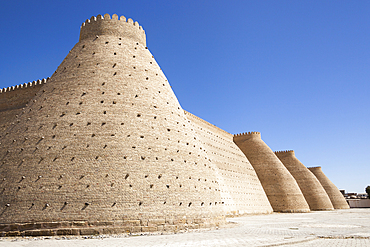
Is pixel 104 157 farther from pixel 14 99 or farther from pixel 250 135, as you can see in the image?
pixel 250 135

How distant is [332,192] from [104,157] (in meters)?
45.7

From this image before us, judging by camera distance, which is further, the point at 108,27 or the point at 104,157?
the point at 108,27

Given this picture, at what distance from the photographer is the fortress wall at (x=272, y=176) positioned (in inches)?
1350

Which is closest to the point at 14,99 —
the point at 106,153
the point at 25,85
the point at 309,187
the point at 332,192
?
the point at 25,85

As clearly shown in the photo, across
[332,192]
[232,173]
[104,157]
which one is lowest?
[332,192]

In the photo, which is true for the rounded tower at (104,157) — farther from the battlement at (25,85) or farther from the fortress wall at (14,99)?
the fortress wall at (14,99)

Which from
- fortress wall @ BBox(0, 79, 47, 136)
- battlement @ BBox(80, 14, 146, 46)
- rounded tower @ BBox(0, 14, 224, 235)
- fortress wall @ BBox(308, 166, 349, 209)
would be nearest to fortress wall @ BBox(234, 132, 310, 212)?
fortress wall @ BBox(308, 166, 349, 209)

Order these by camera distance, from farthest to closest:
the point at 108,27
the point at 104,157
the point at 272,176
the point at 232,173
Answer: the point at 272,176
the point at 232,173
the point at 108,27
the point at 104,157

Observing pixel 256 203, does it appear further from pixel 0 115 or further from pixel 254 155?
pixel 0 115

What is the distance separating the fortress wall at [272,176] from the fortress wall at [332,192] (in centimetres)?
1522

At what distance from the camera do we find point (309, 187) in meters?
41.2

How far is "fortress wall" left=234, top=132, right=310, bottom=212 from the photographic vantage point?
34.3 meters

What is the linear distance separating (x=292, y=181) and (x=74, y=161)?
29.9 m

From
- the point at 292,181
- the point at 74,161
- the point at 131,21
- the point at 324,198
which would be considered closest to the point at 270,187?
the point at 292,181
